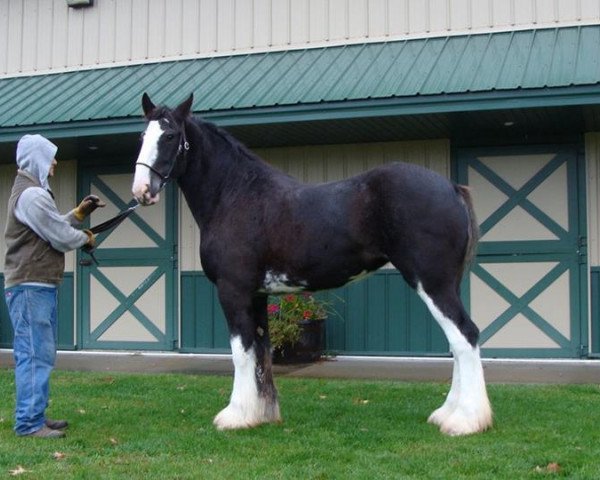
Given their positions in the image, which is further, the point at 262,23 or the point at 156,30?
the point at 156,30

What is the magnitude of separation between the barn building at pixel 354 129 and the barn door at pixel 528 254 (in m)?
0.02

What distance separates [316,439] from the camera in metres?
5.71

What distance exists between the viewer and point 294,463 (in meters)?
5.10

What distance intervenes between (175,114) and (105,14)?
6.90 meters

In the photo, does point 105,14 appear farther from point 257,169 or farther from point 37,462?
point 37,462

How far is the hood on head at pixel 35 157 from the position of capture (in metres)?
5.91

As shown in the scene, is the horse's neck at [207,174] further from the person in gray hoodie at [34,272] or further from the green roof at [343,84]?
the green roof at [343,84]

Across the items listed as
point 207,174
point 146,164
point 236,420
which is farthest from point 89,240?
point 236,420

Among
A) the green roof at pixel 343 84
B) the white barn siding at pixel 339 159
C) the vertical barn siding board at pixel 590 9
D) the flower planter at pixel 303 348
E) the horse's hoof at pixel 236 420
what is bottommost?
the horse's hoof at pixel 236 420

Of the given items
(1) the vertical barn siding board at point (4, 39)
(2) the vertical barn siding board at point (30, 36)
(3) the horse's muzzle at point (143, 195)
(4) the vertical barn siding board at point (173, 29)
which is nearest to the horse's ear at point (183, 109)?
(3) the horse's muzzle at point (143, 195)

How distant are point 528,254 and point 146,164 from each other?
549 centimetres

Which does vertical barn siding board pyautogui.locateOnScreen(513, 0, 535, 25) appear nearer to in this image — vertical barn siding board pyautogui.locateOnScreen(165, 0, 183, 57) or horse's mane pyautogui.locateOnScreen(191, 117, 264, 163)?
vertical barn siding board pyautogui.locateOnScreen(165, 0, 183, 57)

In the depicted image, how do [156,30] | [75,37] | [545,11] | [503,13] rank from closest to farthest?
1. [545,11]
2. [503,13]
3. [156,30]
4. [75,37]

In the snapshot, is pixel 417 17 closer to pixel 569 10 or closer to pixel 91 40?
pixel 569 10
